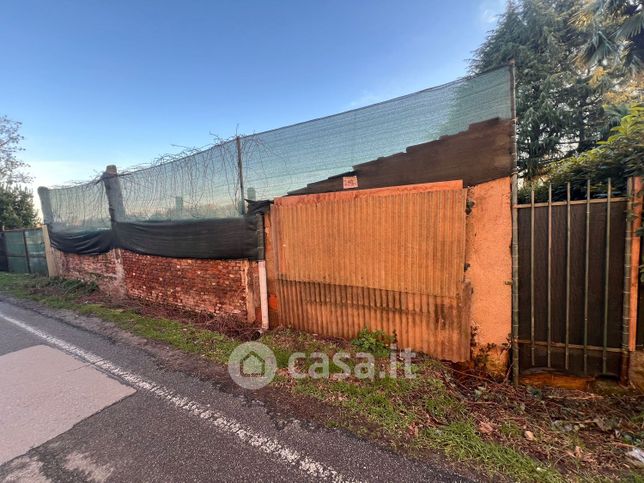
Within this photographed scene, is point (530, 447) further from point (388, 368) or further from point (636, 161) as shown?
point (636, 161)

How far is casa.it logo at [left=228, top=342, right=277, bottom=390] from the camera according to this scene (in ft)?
8.98

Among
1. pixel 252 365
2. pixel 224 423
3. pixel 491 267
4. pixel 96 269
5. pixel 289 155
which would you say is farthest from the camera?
pixel 96 269

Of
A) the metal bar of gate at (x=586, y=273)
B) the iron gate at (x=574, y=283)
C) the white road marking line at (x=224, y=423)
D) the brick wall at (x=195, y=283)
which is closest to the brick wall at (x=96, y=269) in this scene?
the brick wall at (x=195, y=283)

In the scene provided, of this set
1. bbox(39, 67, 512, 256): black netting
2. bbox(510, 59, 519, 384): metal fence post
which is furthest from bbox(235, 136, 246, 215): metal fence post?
bbox(510, 59, 519, 384): metal fence post

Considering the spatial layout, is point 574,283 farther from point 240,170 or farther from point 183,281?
point 183,281

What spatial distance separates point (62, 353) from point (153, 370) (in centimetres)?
155

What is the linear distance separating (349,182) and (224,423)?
9.16 feet

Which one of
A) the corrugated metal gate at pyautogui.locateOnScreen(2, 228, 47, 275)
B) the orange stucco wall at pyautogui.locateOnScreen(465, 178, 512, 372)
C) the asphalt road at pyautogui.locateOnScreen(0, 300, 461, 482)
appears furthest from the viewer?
the corrugated metal gate at pyautogui.locateOnScreen(2, 228, 47, 275)

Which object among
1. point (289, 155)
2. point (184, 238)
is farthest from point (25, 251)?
point (289, 155)

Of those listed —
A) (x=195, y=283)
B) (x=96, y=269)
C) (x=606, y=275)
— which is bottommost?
(x=195, y=283)

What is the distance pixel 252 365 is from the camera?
3.03m

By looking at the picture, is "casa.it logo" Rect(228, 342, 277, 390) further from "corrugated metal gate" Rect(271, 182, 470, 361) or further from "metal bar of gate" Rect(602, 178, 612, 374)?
"metal bar of gate" Rect(602, 178, 612, 374)

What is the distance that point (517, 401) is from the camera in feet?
8.09

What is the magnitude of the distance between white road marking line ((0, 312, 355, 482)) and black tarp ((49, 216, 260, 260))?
190 cm
